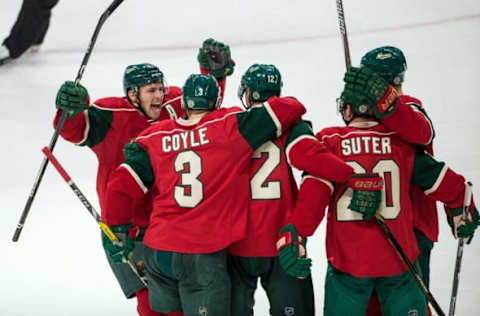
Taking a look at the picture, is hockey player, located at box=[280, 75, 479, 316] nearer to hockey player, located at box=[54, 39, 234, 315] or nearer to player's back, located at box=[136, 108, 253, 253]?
player's back, located at box=[136, 108, 253, 253]

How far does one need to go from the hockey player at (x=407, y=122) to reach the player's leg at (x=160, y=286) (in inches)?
26.5

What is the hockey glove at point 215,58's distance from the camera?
3596 millimetres

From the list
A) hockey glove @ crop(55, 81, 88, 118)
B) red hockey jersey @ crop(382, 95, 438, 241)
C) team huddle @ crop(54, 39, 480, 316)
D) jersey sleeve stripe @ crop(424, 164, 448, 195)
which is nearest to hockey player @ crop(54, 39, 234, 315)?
hockey glove @ crop(55, 81, 88, 118)

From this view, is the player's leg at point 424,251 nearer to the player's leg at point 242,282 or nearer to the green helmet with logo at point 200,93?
the player's leg at point 242,282

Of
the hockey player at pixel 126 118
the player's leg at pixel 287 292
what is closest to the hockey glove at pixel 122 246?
the hockey player at pixel 126 118

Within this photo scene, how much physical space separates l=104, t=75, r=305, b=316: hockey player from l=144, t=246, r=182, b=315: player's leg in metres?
0.05

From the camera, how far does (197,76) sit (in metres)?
3.01

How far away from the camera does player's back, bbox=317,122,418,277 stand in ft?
9.44

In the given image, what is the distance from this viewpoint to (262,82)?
9.94 ft

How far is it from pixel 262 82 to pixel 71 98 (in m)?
0.74

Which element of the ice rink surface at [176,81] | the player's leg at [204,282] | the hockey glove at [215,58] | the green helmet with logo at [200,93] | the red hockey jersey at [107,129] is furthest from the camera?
the ice rink surface at [176,81]

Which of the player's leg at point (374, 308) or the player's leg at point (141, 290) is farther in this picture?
the player's leg at point (141, 290)

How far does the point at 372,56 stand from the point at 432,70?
3.38 meters

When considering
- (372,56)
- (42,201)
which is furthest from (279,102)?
(42,201)
